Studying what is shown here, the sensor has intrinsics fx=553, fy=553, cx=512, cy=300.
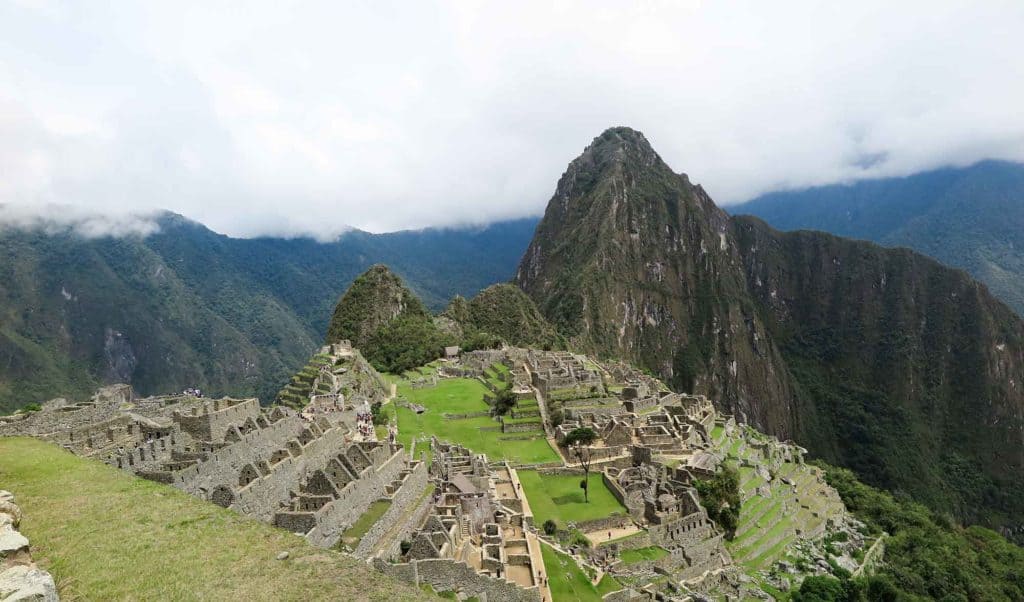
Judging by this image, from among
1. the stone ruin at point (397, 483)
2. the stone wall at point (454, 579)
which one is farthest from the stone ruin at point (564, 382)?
the stone wall at point (454, 579)

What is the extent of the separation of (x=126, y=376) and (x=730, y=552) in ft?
284

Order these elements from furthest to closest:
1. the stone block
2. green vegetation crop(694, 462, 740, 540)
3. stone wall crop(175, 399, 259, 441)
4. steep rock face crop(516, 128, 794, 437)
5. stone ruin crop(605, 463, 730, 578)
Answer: steep rock face crop(516, 128, 794, 437), green vegetation crop(694, 462, 740, 540), stone ruin crop(605, 463, 730, 578), stone wall crop(175, 399, 259, 441), the stone block

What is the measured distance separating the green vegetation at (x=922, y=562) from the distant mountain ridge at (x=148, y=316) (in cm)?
7613

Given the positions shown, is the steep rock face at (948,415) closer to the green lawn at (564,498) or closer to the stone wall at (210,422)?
the green lawn at (564,498)

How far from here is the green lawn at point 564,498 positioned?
28.1 metres

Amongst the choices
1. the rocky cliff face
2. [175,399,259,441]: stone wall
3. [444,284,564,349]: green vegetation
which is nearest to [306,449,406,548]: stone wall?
[175,399,259,441]: stone wall

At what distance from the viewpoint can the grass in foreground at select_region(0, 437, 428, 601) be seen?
1045cm

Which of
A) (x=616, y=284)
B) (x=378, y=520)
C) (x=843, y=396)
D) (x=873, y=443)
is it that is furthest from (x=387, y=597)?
(x=843, y=396)

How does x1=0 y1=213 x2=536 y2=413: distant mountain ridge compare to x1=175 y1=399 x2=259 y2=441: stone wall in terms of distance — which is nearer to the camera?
x1=175 y1=399 x2=259 y2=441: stone wall

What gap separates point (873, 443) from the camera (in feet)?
529

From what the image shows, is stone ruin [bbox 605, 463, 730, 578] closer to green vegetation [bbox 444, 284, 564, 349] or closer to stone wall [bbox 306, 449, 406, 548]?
stone wall [bbox 306, 449, 406, 548]

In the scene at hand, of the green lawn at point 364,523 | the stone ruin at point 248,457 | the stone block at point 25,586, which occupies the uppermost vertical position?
the stone block at point 25,586

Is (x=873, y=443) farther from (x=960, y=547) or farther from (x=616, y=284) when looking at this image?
(x=960, y=547)

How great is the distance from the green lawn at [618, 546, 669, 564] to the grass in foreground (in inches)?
656
